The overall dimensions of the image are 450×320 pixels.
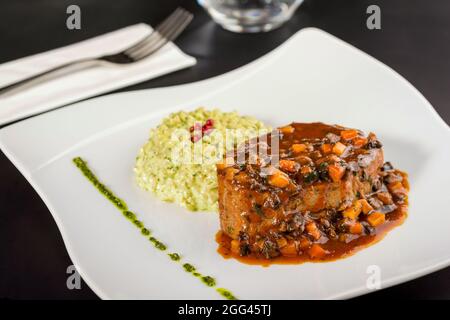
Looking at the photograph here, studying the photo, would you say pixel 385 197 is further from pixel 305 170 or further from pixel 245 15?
pixel 245 15

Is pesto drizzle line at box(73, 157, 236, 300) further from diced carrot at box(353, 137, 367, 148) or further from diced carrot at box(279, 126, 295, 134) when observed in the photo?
diced carrot at box(353, 137, 367, 148)

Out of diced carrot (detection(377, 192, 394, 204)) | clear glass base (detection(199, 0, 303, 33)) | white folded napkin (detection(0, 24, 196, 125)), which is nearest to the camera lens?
diced carrot (detection(377, 192, 394, 204))

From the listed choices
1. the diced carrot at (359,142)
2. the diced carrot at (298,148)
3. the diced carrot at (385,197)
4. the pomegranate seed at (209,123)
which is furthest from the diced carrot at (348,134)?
the pomegranate seed at (209,123)

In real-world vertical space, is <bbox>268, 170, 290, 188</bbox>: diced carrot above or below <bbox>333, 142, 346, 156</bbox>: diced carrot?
below

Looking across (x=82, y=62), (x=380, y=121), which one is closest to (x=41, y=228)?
(x=82, y=62)

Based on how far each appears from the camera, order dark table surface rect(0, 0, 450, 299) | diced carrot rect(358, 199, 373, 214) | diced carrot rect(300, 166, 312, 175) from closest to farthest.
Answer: diced carrot rect(300, 166, 312, 175) < diced carrot rect(358, 199, 373, 214) < dark table surface rect(0, 0, 450, 299)

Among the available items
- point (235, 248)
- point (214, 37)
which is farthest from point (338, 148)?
point (214, 37)

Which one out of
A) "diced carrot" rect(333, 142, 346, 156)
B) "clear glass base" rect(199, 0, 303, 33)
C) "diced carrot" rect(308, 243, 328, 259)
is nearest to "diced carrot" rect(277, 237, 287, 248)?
"diced carrot" rect(308, 243, 328, 259)
